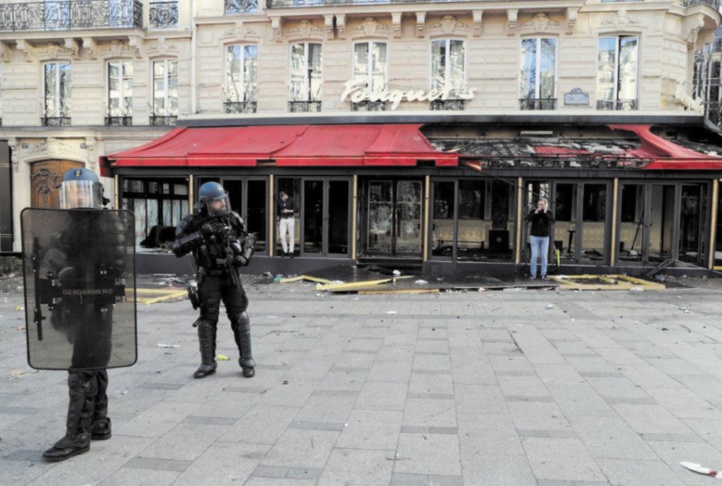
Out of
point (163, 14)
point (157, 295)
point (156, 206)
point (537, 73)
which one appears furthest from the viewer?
point (163, 14)

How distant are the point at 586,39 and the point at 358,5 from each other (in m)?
6.16

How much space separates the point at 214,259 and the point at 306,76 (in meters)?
11.6

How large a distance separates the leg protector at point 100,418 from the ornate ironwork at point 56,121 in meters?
15.9

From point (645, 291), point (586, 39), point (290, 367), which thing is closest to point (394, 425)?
point (290, 367)

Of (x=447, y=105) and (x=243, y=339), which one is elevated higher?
(x=447, y=105)

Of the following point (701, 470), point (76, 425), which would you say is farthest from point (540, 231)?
point (76, 425)

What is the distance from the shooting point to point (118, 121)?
1658cm

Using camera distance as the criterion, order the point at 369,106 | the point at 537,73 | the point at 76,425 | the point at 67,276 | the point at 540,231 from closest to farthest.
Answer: the point at 76,425, the point at 67,276, the point at 540,231, the point at 537,73, the point at 369,106

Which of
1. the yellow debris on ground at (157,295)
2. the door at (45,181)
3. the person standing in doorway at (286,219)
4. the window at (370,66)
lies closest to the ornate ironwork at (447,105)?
the window at (370,66)

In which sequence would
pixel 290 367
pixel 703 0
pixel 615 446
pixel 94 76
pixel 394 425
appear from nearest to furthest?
pixel 615 446 < pixel 394 425 < pixel 290 367 < pixel 703 0 < pixel 94 76

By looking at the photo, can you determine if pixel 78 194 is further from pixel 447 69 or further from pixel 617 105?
pixel 617 105

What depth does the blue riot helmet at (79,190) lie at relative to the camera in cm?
342

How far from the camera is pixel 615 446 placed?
A: 11.2 ft

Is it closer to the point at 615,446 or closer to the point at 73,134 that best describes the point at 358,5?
the point at 73,134
